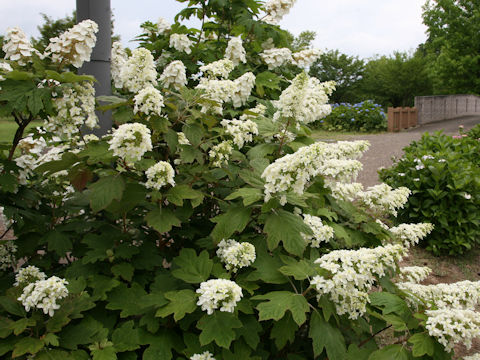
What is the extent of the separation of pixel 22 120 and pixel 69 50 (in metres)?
0.49

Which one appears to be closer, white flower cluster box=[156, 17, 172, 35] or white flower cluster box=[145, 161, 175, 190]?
white flower cluster box=[145, 161, 175, 190]

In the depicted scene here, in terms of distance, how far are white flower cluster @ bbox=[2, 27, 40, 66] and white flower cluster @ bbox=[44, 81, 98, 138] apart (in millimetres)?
300

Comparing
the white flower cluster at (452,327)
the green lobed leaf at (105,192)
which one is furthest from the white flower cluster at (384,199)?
the green lobed leaf at (105,192)

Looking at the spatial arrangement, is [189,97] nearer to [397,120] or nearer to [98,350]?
[98,350]

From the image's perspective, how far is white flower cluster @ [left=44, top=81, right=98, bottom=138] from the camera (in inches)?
86.4

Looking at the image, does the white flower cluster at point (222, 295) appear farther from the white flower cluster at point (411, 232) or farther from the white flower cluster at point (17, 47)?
the white flower cluster at point (17, 47)

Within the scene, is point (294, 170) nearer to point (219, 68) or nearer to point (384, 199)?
point (219, 68)

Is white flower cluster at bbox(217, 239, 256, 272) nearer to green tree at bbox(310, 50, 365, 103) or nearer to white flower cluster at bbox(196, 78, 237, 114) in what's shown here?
white flower cluster at bbox(196, 78, 237, 114)

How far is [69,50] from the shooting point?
7.47 feet

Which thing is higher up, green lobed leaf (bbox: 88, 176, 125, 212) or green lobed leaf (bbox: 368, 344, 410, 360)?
green lobed leaf (bbox: 88, 176, 125, 212)

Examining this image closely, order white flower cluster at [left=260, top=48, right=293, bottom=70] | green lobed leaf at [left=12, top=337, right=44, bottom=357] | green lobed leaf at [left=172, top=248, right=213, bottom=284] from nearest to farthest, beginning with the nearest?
green lobed leaf at [left=12, top=337, right=44, bottom=357]
green lobed leaf at [left=172, top=248, right=213, bottom=284]
white flower cluster at [left=260, top=48, right=293, bottom=70]

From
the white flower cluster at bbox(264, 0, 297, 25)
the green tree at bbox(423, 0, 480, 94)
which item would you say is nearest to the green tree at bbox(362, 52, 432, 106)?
the green tree at bbox(423, 0, 480, 94)

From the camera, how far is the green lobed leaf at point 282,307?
69.2 inches

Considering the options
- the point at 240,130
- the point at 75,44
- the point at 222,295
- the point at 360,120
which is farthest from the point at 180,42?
the point at 360,120
